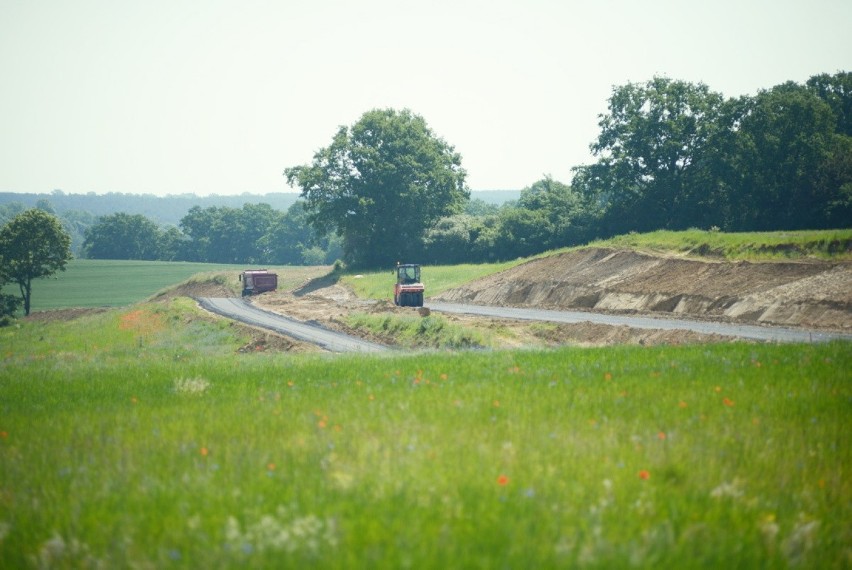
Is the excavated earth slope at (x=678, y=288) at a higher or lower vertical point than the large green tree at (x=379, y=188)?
lower

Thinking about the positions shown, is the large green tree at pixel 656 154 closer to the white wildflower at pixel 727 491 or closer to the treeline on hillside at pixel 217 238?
the white wildflower at pixel 727 491

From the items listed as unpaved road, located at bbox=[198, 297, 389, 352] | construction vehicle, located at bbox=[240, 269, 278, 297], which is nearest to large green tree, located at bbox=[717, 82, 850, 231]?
unpaved road, located at bbox=[198, 297, 389, 352]

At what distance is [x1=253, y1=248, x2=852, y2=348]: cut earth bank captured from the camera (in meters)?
30.9

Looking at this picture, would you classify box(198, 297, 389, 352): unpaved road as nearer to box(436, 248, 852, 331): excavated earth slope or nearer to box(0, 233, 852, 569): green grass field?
box(436, 248, 852, 331): excavated earth slope

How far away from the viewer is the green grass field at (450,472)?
16.6ft

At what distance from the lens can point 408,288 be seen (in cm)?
4747

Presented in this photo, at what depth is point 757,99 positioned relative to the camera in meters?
61.0

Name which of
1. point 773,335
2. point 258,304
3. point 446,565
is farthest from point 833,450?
point 258,304

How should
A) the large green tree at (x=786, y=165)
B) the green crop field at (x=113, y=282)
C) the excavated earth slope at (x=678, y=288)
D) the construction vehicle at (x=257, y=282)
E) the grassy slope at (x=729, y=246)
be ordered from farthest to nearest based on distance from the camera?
the green crop field at (x=113, y=282) → the construction vehicle at (x=257, y=282) → the large green tree at (x=786, y=165) → the grassy slope at (x=729, y=246) → the excavated earth slope at (x=678, y=288)

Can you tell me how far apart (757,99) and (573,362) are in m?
57.6

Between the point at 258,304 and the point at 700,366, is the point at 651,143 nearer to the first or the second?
the point at 258,304

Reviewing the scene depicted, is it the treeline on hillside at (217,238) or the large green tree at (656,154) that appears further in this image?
the treeline on hillside at (217,238)

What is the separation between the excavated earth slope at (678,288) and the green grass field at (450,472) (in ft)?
72.1

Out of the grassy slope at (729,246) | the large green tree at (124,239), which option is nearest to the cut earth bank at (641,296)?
the grassy slope at (729,246)
